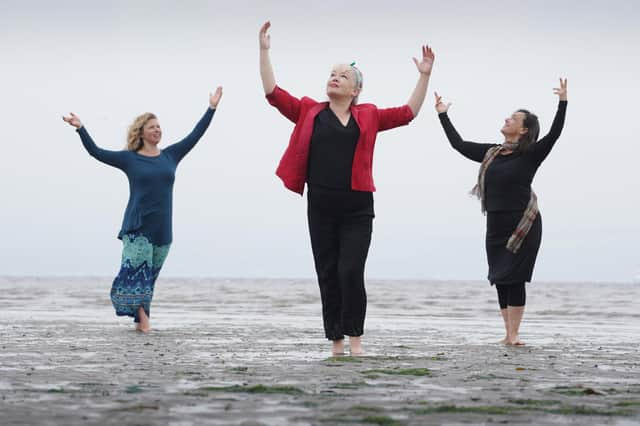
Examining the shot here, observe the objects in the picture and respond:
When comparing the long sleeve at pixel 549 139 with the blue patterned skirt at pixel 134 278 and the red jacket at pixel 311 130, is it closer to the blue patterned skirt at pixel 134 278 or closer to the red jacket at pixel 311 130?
the red jacket at pixel 311 130

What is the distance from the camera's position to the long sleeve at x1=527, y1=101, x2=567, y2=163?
27.8 ft

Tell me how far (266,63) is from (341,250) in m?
1.38

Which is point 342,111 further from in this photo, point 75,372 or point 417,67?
point 75,372

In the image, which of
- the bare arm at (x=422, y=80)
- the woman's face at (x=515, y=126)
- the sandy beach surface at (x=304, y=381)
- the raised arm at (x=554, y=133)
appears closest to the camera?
the sandy beach surface at (x=304, y=381)

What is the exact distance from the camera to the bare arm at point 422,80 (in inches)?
279

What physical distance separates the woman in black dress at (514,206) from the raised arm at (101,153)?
3450mm

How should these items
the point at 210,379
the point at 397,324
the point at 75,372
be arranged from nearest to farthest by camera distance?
1. the point at 210,379
2. the point at 75,372
3. the point at 397,324

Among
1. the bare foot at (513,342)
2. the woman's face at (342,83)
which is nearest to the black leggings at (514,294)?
the bare foot at (513,342)

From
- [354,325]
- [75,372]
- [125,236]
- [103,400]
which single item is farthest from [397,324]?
[103,400]

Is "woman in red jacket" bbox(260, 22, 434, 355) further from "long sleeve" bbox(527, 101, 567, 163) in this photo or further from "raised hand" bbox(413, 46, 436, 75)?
"long sleeve" bbox(527, 101, 567, 163)

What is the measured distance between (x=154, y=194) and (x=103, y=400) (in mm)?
5730

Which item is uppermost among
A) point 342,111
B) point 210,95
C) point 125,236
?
point 210,95

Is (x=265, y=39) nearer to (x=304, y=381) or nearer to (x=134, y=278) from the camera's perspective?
(x=304, y=381)

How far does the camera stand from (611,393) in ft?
15.4
